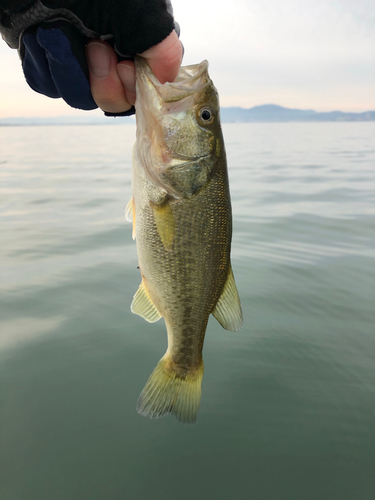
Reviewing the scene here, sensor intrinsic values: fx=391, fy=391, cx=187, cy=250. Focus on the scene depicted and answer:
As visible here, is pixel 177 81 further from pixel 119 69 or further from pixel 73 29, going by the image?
pixel 73 29

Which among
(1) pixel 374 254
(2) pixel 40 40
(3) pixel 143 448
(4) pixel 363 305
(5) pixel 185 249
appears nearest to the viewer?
(2) pixel 40 40

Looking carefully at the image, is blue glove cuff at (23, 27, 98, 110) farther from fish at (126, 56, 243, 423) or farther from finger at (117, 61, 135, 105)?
fish at (126, 56, 243, 423)

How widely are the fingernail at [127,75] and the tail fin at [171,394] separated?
159 centimetres

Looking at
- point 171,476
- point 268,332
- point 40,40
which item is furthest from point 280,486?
point 40,40

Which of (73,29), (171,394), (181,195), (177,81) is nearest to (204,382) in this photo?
(171,394)

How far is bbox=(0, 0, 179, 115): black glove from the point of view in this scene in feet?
5.34

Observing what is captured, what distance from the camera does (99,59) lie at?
1.83 metres

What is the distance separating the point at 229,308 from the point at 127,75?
141cm

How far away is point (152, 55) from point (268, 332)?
285cm

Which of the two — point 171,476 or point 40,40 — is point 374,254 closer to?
point 171,476

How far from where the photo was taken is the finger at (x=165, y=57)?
1.80m

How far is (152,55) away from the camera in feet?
6.02

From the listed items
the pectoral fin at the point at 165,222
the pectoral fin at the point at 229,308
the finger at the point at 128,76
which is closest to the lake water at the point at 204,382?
the pectoral fin at the point at 229,308

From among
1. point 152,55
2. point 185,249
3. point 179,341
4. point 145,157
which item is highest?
point 152,55
